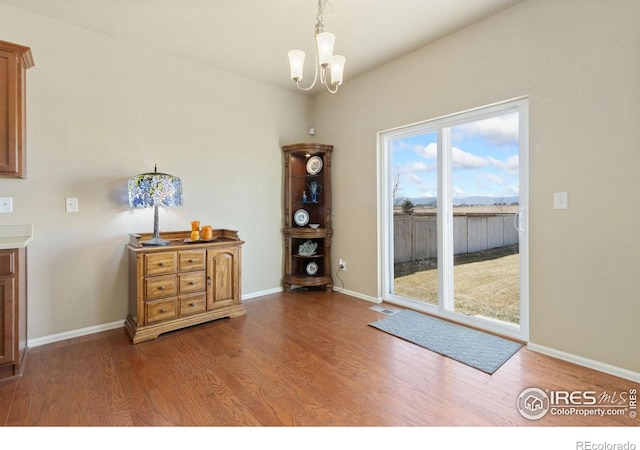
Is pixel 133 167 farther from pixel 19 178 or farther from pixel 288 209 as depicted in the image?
pixel 288 209

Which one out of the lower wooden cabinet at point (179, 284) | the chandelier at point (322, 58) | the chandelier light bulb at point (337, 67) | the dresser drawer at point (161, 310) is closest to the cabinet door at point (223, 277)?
the lower wooden cabinet at point (179, 284)

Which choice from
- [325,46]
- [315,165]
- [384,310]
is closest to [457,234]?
[384,310]

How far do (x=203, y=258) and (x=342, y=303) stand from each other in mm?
1600

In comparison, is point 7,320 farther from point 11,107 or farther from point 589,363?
point 589,363

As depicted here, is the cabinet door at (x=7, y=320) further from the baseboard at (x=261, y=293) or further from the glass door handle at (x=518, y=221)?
the glass door handle at (x=518, y=221)

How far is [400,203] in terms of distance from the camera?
11.1ft

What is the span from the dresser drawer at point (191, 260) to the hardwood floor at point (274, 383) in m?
0.56

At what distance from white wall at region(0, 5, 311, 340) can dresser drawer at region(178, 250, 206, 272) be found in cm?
52

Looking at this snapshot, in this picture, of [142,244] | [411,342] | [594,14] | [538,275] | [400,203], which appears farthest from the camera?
[400,203]

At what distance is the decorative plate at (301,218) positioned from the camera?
3.96 meters

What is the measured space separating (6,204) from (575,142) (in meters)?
4.17

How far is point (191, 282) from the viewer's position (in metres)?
2.77

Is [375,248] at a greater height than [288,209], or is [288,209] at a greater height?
[288,209]

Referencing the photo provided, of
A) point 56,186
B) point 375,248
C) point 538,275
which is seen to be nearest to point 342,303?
point 375,248
